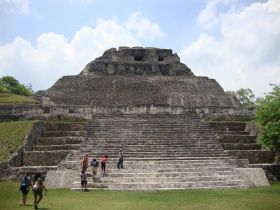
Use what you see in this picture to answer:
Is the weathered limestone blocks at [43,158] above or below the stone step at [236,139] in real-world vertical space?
below

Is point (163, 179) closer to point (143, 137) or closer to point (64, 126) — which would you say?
point (143, 137)

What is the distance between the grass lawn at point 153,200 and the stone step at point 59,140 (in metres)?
4.56

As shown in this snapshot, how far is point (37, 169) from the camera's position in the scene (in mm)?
17156

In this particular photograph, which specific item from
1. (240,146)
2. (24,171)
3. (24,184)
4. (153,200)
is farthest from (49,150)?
(240,146)

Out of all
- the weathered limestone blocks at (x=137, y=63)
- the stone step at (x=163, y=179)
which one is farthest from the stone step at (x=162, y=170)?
the weathered limestone blocks at (x=137, y=63)

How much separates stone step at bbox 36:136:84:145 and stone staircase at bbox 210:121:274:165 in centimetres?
679

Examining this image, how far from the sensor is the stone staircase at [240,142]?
19.6 m

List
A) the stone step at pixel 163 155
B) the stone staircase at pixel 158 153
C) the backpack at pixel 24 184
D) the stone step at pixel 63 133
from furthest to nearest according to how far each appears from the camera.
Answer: the stone step at pixel 63 133 → the stone step at pixel 163 155 → the stone staircase at pixel 158 153 → the backpack at pixel 24 184

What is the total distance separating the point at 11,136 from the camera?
1980 cm

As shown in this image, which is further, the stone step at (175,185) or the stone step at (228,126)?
the stone step at (228,126)

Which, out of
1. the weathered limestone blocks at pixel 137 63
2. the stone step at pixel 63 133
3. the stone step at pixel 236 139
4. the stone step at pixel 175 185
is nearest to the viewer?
the stone step at pixel 175 185

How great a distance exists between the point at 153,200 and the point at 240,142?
9.52 m

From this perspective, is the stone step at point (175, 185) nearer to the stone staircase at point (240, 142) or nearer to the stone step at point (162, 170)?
the stone step at point (162, 170)

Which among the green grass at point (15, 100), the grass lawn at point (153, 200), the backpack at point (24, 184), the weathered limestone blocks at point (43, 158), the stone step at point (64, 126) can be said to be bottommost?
the grass lawn at point (153, 200)
